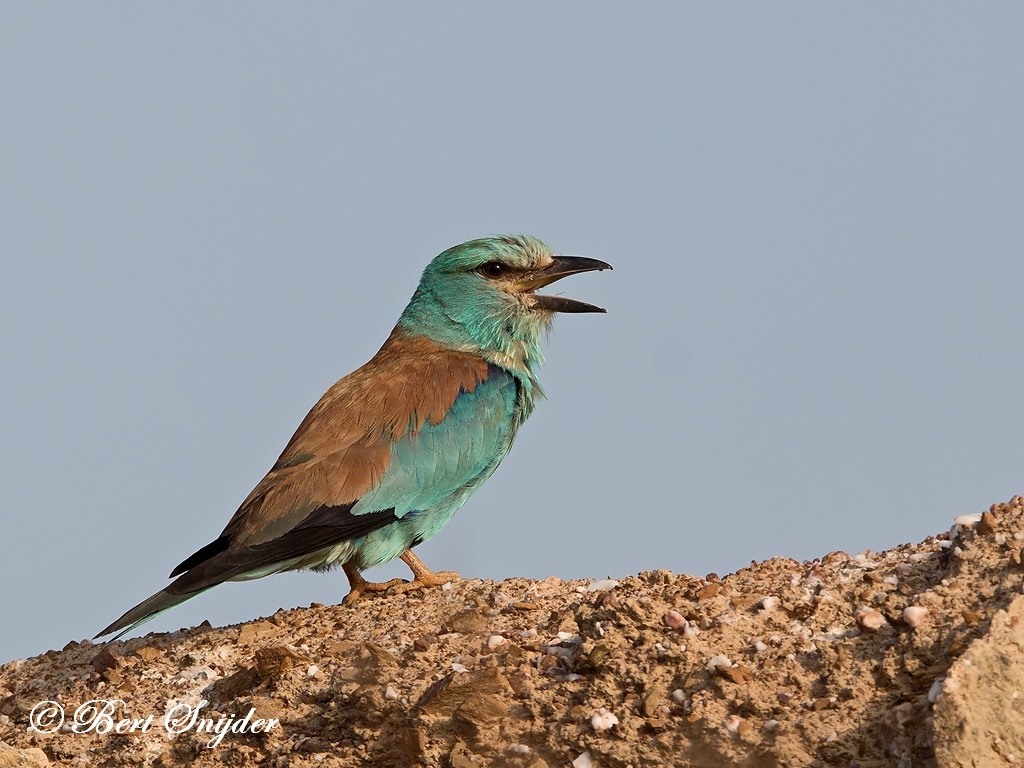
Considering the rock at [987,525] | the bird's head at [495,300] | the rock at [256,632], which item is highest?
the bird's head at [495,300]

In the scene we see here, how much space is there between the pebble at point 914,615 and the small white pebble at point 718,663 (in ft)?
1.62

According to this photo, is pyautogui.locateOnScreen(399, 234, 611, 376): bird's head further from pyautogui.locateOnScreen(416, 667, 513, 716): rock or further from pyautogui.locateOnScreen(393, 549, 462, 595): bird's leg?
pyautogui.locateOnScreen(416, 667, 513, 716): rock

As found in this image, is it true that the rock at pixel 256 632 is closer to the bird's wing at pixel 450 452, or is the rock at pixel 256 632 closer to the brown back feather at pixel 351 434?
the brown back feather at pixel 351 434

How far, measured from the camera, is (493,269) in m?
7.28

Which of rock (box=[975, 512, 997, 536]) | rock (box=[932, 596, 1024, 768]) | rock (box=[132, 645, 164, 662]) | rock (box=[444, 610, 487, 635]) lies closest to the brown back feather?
rock (box=[132, 645, 164, 662])

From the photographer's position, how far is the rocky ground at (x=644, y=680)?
3.45m

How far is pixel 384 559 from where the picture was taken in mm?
6070

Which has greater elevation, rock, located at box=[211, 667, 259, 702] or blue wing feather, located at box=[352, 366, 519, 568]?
blue wing feather, located at box=[352, 366, 519, 568]

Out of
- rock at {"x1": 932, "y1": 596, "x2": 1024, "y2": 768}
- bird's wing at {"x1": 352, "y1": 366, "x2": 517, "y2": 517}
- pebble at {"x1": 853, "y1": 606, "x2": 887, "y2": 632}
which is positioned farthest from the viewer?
bird's wing at {"x1": 352, "y1": 366, "x2": 517, "y2": 517}

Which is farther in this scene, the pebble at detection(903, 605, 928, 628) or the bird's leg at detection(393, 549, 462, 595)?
the bird's leg at detection(393, 549, 462, 595)

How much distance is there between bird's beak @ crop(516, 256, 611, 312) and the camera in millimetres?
7238

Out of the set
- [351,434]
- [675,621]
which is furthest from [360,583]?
[675,621]

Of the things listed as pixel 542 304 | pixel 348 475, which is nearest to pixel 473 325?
pixel 542 304

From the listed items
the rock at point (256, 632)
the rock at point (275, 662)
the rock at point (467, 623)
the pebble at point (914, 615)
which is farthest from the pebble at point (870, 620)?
the rock at point (256, 632)
